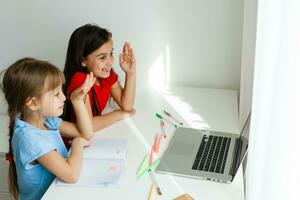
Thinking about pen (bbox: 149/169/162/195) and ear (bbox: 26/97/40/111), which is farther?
ear (bbox: 26/97/40/111)

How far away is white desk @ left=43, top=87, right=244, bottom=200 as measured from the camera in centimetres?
127

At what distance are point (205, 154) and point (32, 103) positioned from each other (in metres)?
0.63

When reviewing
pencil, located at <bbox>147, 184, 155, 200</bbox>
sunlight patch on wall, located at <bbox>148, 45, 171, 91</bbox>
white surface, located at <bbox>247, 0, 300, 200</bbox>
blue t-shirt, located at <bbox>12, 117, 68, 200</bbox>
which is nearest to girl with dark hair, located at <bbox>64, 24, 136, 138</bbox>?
blue t-shirt, located at <bbox>12, 117, 68, 200</bbox>

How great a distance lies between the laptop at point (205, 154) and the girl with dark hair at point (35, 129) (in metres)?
0.33

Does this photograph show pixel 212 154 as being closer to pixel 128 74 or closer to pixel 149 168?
pixel 149 168

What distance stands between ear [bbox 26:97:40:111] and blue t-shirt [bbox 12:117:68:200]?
0.06 m

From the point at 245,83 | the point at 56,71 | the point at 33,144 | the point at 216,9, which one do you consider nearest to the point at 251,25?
the point at 245,83

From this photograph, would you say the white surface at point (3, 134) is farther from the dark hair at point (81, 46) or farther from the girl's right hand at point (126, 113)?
the girl's right hand at point (126, 113)

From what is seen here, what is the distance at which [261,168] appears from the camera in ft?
3.03

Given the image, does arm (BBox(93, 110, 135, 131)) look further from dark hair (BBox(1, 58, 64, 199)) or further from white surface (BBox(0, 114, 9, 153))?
white surface (BBox(0, 114, 9, 153))

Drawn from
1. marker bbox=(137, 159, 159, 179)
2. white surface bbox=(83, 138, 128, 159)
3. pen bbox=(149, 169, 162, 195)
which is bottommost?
pen bbox=(149, 169, 162, 195)

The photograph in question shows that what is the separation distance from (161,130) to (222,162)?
1.12ft

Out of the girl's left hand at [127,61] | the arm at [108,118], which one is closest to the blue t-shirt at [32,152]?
the arm at [108,118]

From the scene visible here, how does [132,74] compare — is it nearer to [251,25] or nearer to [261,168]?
[251,25]
